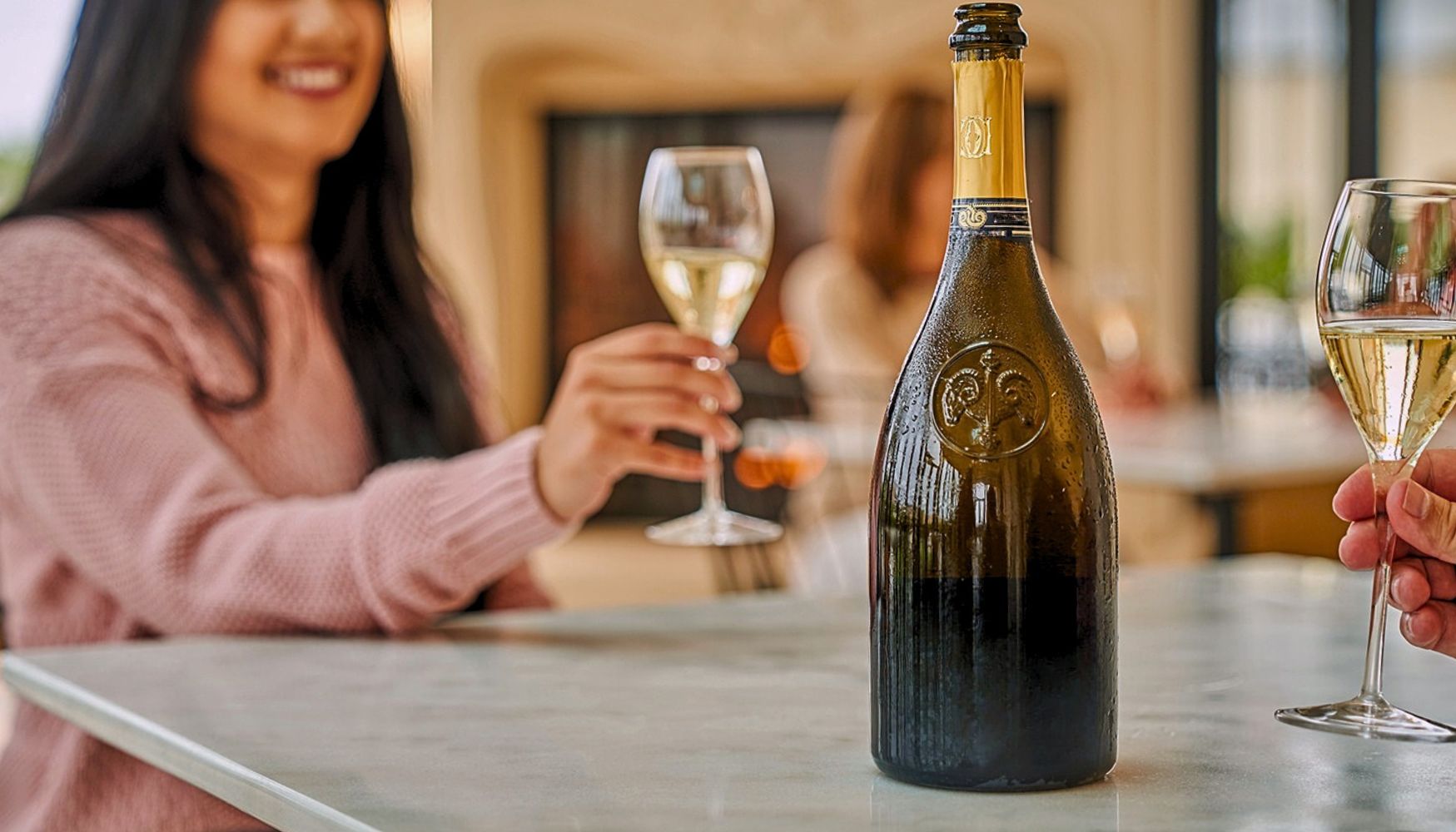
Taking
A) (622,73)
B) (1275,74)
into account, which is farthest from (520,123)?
(1275,74)

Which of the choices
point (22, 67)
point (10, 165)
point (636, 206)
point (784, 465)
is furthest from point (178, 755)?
point (636, 206)

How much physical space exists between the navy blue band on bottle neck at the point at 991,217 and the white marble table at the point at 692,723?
0.23 meters

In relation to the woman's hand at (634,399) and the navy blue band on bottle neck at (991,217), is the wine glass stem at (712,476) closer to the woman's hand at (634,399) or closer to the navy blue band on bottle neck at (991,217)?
the woman's hand at (634,399)

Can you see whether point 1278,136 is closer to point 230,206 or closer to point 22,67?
point 22,67

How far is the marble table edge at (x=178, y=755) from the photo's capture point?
0.78 m

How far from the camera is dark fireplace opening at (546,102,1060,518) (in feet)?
23.4

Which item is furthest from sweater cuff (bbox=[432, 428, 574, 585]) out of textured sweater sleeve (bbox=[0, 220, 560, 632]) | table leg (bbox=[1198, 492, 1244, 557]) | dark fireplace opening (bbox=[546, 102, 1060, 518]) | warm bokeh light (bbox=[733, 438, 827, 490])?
dark fireplace opening (bbox=[546, 102, 1060, 518])

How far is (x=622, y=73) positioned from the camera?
7.12m

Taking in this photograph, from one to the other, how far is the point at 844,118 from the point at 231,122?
575cm

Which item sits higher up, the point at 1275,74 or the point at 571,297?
the point at 1275,74

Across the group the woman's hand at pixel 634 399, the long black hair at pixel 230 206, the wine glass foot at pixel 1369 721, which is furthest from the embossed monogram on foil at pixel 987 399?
the long black hair at pixel 230 206

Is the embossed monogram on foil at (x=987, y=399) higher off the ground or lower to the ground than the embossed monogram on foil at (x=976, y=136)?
lower

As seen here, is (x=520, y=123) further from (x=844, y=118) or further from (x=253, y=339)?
(x=253, y=339)

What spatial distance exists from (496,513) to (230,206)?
47cm
